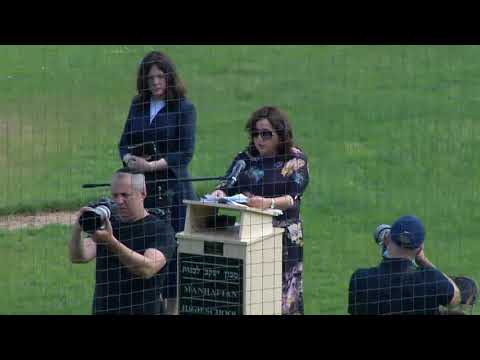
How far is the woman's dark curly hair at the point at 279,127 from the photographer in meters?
9.83

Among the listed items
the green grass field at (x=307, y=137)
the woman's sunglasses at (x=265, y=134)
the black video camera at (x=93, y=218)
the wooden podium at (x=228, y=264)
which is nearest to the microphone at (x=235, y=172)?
the woman's sunglasses at (x=265, y=134)

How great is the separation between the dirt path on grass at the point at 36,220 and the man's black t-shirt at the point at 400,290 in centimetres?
419

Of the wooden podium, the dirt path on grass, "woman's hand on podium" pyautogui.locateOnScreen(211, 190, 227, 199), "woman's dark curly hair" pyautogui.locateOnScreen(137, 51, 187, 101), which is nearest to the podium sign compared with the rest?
the wooden podium

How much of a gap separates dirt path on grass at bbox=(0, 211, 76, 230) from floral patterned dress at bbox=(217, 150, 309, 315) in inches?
129

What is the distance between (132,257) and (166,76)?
141cm

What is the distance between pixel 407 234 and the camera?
9211mm

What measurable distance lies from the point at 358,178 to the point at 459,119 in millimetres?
2000

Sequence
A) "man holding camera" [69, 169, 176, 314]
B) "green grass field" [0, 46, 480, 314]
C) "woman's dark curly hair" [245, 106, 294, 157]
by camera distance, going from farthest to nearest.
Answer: "green grass field" [0, 46, 480, 314]
"woman's dark curly hair" [245, 106, 294, 157]
"man holding camera" [69, 169, 176, 314]

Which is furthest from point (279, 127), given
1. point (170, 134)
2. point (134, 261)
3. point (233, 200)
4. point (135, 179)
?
point (134, 261)

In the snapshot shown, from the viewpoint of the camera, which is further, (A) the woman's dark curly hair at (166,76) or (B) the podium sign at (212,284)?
(A) the woman's dark curly hair at (166,76)

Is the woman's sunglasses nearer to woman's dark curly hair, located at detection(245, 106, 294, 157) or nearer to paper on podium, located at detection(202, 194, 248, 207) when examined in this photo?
woman's dark curly hair, located at detection(245, 106, 294, 157)

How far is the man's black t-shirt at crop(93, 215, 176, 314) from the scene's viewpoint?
940 centimetres

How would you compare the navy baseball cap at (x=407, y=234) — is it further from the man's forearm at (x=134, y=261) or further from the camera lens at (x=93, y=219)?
the camera lens at (x=93, y=219)

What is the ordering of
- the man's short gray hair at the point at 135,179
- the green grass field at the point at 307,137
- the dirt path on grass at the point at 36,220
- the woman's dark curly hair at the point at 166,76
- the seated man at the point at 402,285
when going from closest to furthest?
the seated man at the point at 402,285 < the man's short gray hair at the point at 135,179 < the woman's dark curly hair at the point at 166,76 < the green grass field at the point at 307,137 < the dirt path on grass at the point at 36,220
